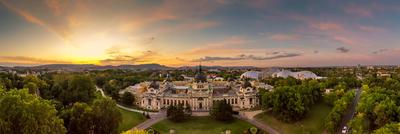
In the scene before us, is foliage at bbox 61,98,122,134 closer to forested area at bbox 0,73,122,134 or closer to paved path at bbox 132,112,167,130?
forested area at bbox 0,73,122,134

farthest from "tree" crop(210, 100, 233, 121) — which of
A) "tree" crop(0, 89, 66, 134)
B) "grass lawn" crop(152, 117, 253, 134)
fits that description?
"tree" crop(0, 89, 66, 134)

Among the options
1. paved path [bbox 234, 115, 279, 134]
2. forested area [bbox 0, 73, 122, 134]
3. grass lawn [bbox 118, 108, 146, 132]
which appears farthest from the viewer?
grass lawn [bbox 118, 108, 146, 132]

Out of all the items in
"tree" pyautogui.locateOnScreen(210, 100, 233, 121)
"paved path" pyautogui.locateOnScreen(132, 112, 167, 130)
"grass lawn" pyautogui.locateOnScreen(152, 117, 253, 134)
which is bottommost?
"grass lawn" pyautogui.locateOnScreen(152, 117, 253, 134)

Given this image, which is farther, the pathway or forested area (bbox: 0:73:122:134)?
the pathway

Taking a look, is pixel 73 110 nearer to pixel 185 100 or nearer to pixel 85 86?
pixel 85 86

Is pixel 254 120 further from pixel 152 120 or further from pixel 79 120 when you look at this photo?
pixel 79 120

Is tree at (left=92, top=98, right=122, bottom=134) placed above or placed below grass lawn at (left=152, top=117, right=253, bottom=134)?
above

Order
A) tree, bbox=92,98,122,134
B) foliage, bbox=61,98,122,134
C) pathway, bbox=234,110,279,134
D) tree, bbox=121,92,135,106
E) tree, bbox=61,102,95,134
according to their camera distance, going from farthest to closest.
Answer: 1. tree, bbox=121,92,135,106
2. pathway, bbox=234,110,279,134
3. tree, bbox=92,98,122,134
4. foliage, bbox=61,98,122,134
5. tree, bbox=61,102,95,134

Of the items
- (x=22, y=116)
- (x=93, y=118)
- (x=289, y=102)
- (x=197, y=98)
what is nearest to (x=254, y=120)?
(x=289, y=102)
